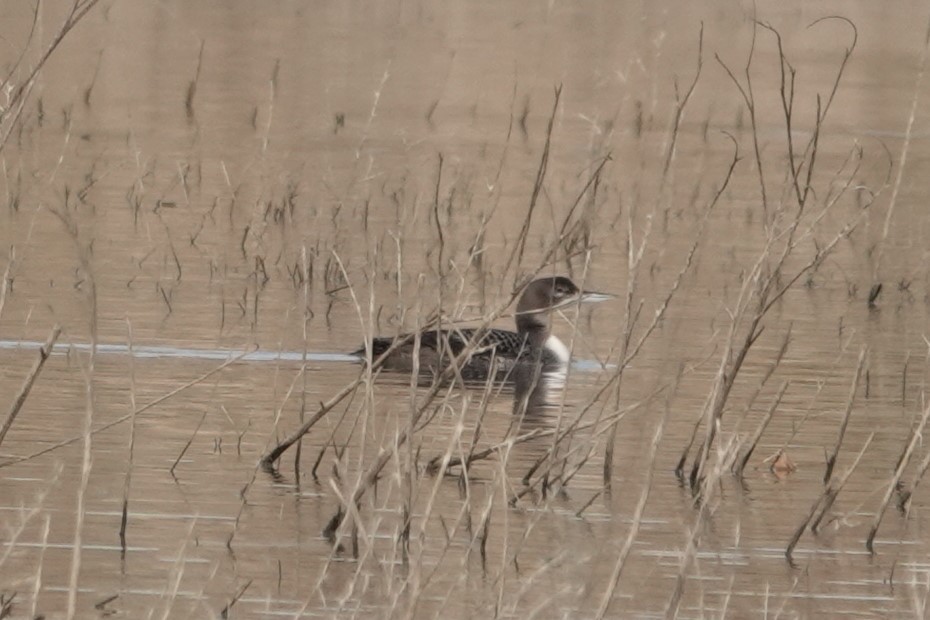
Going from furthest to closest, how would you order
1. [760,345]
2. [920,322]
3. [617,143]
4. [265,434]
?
[617,143] → [920,322] → [760,345] → [265,434]

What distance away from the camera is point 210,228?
15.5 meters

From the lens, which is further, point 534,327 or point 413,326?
point 534,327

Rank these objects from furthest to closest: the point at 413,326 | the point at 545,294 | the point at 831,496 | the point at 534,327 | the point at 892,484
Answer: the point at 545,294 → the point at 534,327 → the point at 413,326 → the point at 831,496 → the point at 892,484

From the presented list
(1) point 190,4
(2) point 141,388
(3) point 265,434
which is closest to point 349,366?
(2) point 141,388

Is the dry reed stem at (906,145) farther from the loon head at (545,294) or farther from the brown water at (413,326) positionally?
the loon head at (545,294)

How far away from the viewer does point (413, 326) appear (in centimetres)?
1228

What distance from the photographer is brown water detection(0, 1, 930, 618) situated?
6922 mm

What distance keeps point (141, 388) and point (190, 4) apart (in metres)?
26.4

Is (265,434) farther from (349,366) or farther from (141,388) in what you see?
(349,366)

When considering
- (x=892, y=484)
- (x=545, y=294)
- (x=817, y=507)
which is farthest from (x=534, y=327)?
(x=892, y=484)

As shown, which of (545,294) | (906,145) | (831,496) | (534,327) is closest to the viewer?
(831,496)

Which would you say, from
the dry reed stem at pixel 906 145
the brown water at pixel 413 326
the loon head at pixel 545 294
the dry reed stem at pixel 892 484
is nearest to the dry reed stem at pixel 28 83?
the brown water at pixel 413 326

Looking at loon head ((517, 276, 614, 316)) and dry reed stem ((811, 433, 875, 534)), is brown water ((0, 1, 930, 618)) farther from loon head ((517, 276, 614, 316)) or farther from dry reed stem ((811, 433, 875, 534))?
loon head ((517, 276, 614, 316))

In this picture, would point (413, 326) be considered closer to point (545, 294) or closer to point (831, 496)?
point (545, 294)
